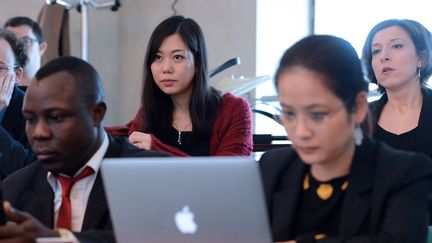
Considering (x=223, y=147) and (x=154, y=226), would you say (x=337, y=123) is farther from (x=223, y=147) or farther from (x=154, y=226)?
(x=223, y=147)

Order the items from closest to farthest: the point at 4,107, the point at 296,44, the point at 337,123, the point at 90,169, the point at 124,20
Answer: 1. the point at 337,123
2. the point at 296,44
3. the point at 90,169
4. the point at 4,107
5. the point at 124,20

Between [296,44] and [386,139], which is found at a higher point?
[296,44]

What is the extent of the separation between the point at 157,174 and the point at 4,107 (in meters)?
1.53

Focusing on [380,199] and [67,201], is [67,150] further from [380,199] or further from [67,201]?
[380,199]

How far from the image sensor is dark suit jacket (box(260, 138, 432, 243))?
144 cm

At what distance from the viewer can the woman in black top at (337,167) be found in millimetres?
1448

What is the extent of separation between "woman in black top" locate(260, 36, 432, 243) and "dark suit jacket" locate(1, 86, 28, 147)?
142cm

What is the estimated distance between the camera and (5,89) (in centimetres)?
270

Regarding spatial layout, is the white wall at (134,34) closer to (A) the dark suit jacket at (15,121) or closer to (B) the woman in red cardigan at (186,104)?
(B) the woman in red cardigan at (186,104)

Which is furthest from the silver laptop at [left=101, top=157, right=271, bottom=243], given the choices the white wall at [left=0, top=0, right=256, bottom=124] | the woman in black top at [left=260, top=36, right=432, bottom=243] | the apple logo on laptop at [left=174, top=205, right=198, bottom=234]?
the white wall at [left=0, top=0, right=256, bottom=124]

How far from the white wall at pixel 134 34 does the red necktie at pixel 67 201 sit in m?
3.03

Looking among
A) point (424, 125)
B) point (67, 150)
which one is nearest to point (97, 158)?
point (67, 150)

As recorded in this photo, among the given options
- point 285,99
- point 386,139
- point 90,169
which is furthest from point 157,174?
point 386,139

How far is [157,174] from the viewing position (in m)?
1.36
